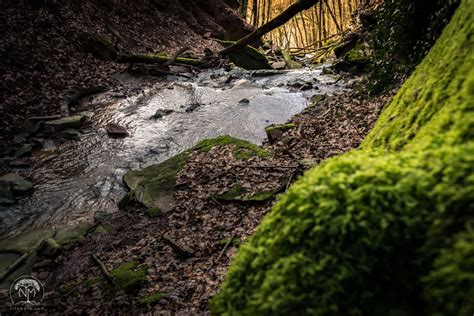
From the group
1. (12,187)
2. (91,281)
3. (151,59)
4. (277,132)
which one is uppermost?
(151,59)

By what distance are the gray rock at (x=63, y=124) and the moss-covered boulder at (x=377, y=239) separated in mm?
9957

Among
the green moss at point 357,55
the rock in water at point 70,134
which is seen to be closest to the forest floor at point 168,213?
the rock in water at point 70,134

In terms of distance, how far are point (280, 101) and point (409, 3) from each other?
299 inches

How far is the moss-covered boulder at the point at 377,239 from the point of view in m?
1.04

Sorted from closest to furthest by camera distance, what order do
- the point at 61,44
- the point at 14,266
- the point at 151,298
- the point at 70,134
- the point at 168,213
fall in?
the point at 151,298 < the point at 14,266 < the point at 168,213 < the point at 70,134 < the point at 61,44

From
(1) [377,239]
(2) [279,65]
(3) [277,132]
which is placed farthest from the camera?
(2) [279,65]

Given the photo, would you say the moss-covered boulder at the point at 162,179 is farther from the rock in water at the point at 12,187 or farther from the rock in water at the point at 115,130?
the rock in water at the point at 115,130

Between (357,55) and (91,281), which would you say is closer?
(91,281)

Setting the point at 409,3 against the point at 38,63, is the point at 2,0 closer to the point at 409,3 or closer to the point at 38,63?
the point at 38,63

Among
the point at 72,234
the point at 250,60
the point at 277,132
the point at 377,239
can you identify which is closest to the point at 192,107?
the point at 277,132

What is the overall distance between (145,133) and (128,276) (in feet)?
23.0

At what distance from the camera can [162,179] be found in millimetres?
6809

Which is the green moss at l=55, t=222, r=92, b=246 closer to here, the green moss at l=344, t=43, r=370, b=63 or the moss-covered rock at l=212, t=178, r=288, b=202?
the moss-covered rock at l=212, t=178, r=288, b=202

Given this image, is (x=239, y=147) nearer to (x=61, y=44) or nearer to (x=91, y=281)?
(x=91, y=281)
